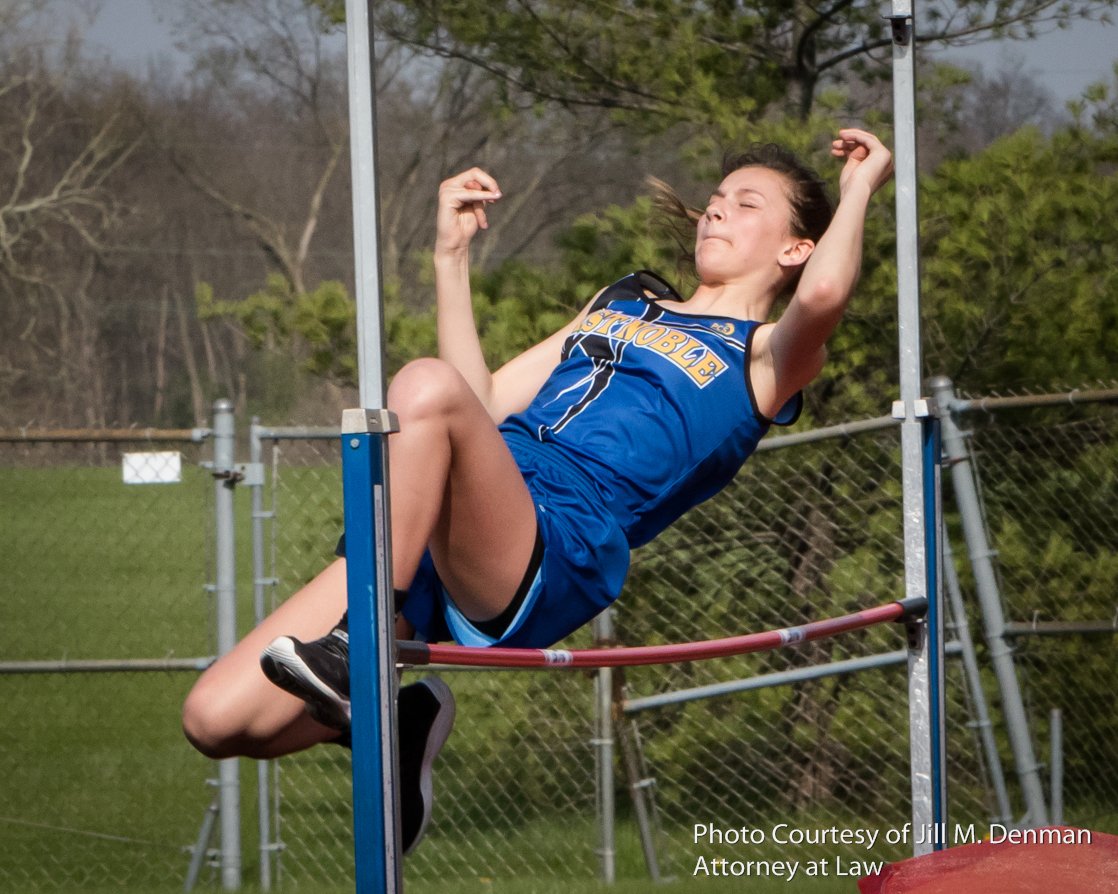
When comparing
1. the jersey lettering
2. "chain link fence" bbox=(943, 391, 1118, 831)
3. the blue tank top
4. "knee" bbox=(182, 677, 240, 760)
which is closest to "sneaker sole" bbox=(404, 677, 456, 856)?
"knee" bbox=(182, 677, 240, 760)

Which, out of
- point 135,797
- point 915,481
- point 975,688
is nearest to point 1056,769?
point 975,688

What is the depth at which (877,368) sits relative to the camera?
17.5 feet

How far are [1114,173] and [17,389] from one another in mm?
20519

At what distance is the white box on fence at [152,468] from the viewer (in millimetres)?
4250

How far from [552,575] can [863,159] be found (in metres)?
0.92

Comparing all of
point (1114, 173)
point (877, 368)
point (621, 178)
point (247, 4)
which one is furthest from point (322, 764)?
point (247, 4)

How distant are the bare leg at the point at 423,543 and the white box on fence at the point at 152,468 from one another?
2.16m

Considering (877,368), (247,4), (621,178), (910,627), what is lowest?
(910,627)

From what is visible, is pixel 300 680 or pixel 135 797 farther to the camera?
pixel 135 797

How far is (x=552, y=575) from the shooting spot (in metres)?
2.35

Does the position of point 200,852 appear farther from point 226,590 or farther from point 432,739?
point 432,739

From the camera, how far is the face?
9.40 feet

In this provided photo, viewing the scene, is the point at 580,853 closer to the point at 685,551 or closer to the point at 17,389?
the point at 685,551

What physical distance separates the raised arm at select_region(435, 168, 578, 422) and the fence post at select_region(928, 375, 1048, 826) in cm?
152
